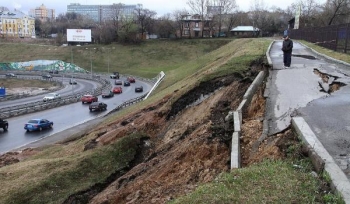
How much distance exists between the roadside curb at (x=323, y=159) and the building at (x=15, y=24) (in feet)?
534

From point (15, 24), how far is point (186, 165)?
6639 inches

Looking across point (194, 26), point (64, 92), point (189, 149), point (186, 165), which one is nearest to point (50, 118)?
point (64, 92)

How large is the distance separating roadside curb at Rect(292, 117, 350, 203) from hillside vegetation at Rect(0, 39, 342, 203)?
0.55 ft

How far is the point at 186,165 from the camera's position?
29.2ft

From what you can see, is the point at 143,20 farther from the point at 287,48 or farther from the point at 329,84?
the point at 329,84

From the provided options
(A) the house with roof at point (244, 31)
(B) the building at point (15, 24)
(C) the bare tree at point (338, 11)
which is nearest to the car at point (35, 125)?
(C) the bare tree at point (338, 11)

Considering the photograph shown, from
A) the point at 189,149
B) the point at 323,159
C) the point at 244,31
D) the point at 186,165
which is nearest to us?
the point at 323,159

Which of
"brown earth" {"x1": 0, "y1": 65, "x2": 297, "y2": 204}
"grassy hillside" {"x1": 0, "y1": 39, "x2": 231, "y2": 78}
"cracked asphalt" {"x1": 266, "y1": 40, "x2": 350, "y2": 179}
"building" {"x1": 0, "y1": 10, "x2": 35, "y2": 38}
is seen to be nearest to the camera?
"brown earth" {"x1": 0, "y1": 65, "x2": 297, "y2": 204}

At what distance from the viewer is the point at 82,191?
34.3ft

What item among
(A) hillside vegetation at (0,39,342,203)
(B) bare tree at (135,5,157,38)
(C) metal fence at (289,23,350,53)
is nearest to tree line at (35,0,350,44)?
(B) bare tree at (135,5,157,38)

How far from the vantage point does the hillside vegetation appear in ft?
20.1

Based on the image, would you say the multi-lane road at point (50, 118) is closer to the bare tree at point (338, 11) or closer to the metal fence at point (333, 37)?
the metal fence at point (333, 37)

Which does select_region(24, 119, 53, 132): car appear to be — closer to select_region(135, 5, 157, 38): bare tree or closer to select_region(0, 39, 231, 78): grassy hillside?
select_region(0, 39, 231, 78): grassy hillside

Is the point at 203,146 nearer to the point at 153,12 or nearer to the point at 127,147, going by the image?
the point at 127,147
